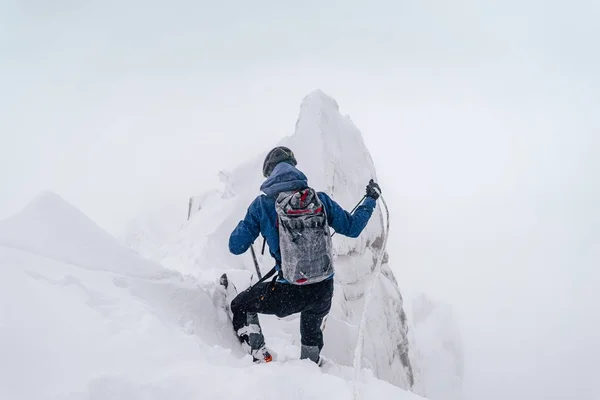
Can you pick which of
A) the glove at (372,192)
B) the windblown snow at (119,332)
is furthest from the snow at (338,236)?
the glove at (372,192)

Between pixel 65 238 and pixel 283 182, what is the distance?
9.95 feet

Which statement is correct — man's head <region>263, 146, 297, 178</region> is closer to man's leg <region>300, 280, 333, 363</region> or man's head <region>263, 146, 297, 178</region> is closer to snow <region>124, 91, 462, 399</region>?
man's leg <region>300, 280, 333, 363</region>

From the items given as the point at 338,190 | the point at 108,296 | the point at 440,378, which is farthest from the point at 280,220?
the point at 440,378

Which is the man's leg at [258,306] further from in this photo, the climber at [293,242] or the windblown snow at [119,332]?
the windblown snow at [119,332]

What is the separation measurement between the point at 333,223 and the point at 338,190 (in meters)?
13.5

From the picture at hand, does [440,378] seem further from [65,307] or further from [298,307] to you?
[65,307]

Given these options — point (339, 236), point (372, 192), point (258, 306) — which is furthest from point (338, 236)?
point (258, 306)

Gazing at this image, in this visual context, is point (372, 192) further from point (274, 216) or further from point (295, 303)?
point (295, 303)

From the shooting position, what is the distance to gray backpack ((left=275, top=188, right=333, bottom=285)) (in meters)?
3.71

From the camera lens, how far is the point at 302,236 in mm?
3729

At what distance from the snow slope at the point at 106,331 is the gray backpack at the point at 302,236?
92 cm

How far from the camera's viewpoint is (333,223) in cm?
418

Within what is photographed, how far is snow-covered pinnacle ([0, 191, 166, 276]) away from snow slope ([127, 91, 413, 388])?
6492 millimetres

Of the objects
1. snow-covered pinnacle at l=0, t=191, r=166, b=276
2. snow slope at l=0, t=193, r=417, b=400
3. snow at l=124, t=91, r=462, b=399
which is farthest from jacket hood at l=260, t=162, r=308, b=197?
snow at l=124, t=91, r=462, b=399
